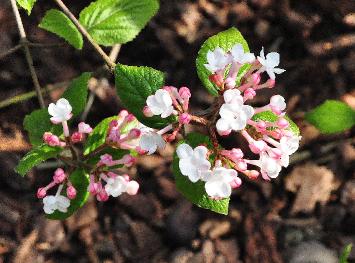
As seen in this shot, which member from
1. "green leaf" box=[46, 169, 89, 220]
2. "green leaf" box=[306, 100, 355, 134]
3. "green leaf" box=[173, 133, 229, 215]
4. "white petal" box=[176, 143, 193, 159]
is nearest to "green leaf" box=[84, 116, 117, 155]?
"green leaf" box=[46, 169, 89, 220]

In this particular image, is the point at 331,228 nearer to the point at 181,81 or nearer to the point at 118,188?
the point at 181,81

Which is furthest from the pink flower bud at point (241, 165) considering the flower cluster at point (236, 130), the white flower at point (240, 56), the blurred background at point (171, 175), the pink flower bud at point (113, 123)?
the blurred background at point (171, 175)

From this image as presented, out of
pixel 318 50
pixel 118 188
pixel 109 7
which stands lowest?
pixel 318 50

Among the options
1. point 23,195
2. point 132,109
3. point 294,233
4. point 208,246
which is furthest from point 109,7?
point 294,233

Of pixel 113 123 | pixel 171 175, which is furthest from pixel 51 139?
pixel 171 175

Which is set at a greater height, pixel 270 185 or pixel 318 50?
pixel 318 50

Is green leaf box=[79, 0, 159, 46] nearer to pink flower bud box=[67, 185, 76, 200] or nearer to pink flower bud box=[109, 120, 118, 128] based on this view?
pink flower bud box=[109, 120, 118, 128]
